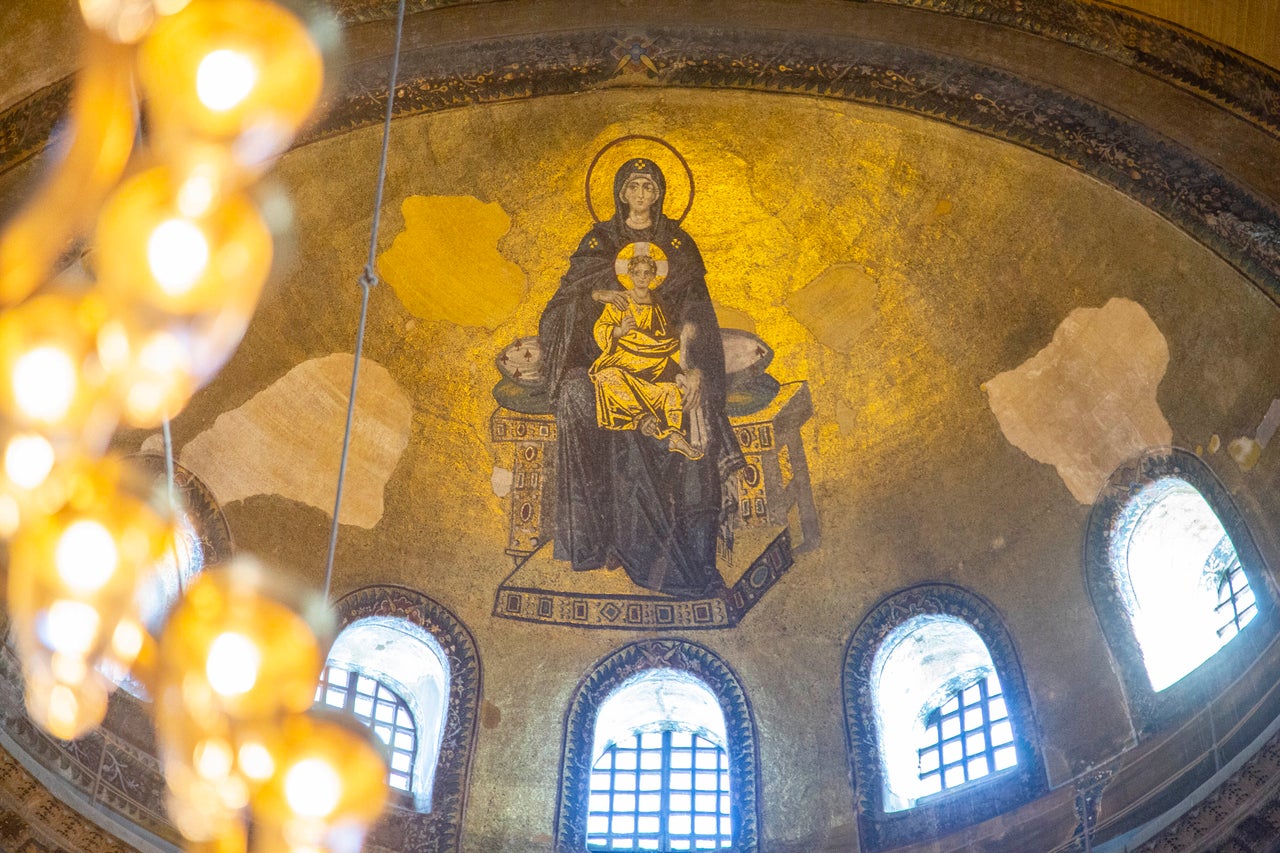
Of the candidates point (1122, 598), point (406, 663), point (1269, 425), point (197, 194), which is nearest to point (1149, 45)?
point (1269, 425)

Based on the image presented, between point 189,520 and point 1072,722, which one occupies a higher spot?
point 189,520

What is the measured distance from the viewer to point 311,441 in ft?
41.5

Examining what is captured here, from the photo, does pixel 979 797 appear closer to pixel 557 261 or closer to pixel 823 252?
pixel 823 252

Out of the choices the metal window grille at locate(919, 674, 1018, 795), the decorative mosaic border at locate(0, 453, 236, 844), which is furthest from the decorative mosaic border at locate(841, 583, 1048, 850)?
the decorative mosaic border at locate(0, 453, 236, 844)

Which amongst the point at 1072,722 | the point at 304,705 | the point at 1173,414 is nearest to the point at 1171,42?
the point at 1173,414

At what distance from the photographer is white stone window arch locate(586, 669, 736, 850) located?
11.9m

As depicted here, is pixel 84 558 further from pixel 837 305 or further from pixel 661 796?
pixel 837 305

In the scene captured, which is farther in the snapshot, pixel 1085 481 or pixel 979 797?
pixel 1085 481

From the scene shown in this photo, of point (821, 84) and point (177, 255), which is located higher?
point (821, 84)

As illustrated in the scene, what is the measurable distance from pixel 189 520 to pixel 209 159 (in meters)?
6.82

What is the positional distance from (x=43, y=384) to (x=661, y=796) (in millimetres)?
7690

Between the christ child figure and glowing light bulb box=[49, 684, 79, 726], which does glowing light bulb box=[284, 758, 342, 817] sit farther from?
the christ child figure

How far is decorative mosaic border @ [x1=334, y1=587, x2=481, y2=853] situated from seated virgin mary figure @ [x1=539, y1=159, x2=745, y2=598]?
1244 millimetres

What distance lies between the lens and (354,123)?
1202 centimetres
